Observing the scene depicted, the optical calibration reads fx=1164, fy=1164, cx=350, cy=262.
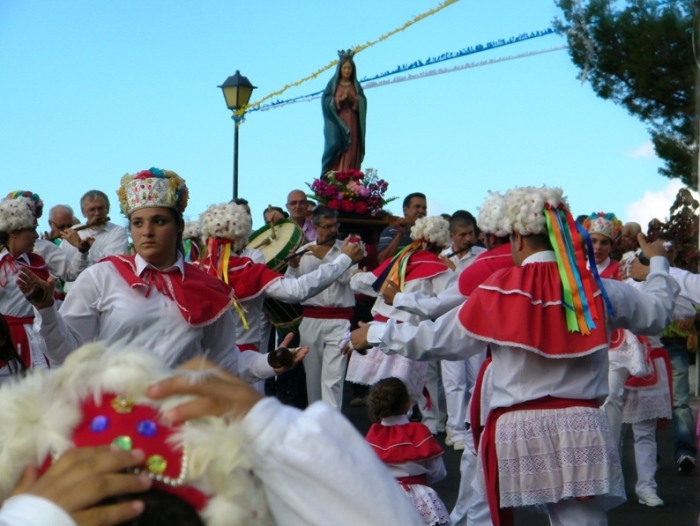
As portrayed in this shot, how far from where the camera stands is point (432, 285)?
1046cm

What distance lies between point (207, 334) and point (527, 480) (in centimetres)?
155

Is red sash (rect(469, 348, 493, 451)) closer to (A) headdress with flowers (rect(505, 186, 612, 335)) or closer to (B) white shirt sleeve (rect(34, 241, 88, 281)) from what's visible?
(A) headdress with flowers (rect(505, 186, 612, 335))

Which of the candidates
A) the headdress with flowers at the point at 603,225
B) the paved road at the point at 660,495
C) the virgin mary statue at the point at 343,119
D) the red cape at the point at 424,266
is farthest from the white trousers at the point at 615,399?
the virgin mary statue at the point at 343,119

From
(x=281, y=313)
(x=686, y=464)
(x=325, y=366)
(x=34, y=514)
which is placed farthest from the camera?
(x=281, y=313)

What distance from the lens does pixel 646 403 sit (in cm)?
845

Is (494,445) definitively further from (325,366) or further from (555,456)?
(325,366)

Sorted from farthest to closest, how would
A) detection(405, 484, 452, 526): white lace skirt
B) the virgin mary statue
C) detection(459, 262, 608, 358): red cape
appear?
the virgin mary statue
detection(405, 484, 452, 526): white lace skirt
detection(459, 262, 608, 358): red cape

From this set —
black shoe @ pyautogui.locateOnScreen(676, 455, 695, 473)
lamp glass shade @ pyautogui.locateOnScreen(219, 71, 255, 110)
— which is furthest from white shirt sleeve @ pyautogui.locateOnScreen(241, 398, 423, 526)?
lamp glass shade @ pyautogui.locateOnScreen(219, 71, 255, 110)

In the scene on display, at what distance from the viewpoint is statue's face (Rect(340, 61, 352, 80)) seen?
656 inches

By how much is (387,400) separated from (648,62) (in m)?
13.1

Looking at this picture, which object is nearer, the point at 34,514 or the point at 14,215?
the point at 34,514

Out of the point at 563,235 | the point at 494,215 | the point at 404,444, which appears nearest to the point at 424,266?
the point at 404,444

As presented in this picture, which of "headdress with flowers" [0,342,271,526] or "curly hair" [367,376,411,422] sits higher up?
"headdress with flowers" [0,342,271,526]

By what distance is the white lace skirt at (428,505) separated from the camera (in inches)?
238
